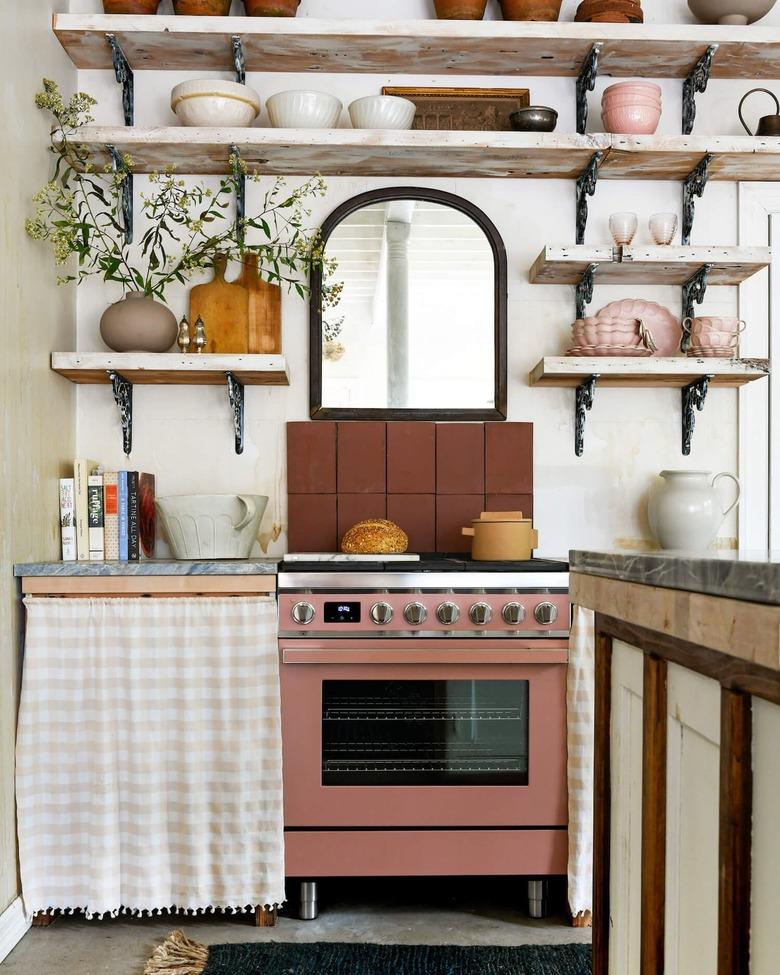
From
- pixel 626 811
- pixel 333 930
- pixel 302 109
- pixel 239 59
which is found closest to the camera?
pixel 626 811

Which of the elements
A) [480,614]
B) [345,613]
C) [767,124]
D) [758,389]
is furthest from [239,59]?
[758,389]

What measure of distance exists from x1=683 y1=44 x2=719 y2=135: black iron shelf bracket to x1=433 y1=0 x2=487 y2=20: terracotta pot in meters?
0.73

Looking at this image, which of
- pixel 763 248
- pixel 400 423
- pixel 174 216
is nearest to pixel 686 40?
pixel 763 248

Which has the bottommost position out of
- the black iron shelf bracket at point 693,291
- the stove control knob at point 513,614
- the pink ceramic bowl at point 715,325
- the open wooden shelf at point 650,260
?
the stove control knob at point 513,614

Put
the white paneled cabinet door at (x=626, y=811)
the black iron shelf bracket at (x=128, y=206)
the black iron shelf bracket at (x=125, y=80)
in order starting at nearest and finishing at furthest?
1. the white paneled cabinet door at (x=626, y=811)
2. the black iron shelf bracket at (x=125, y=80)
3. the black iron shelf bracket at (x=128, y=206)

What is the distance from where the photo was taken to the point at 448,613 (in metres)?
2.52

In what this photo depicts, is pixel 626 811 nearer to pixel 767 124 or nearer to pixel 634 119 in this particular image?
pixel 634 119

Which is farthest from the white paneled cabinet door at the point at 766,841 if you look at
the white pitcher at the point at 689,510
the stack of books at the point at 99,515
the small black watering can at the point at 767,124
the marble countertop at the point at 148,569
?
the small black watering can at the point at 767,124

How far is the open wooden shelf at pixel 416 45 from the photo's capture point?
2.89 m

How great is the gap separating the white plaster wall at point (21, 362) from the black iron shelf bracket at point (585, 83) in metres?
1.67

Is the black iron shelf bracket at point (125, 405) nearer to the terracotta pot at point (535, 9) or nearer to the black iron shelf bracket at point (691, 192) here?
the terracotta pot at point (535, 9)

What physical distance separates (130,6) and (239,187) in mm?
632

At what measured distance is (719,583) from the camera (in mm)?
898

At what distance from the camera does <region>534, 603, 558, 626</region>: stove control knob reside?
253 centimetres
